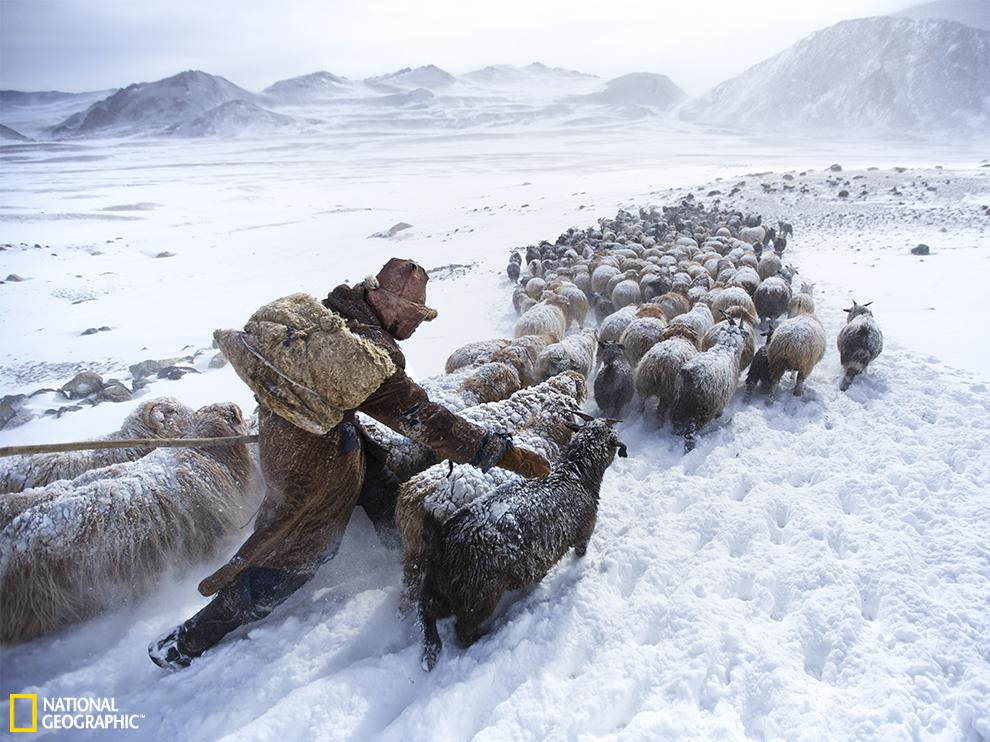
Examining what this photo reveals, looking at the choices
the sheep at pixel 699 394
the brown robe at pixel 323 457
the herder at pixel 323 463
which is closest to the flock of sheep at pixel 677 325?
the sheep at pixel 699 394

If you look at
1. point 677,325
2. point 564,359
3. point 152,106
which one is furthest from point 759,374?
point 152,106

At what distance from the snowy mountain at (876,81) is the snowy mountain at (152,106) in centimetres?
8281

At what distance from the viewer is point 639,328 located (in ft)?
19.1

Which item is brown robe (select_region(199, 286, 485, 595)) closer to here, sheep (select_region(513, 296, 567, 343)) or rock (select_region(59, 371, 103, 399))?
sheep (select_region(513, 296, 567, 343))

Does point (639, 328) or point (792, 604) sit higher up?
point (639, 328)

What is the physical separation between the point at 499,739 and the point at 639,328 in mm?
4531

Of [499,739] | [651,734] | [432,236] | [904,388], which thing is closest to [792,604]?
[651,734]

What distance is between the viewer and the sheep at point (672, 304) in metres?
7.13

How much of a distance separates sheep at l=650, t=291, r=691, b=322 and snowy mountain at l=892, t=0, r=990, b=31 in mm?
92711

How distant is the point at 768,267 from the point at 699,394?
6.94 m

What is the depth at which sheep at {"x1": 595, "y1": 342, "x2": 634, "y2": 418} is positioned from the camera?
16.1 ft

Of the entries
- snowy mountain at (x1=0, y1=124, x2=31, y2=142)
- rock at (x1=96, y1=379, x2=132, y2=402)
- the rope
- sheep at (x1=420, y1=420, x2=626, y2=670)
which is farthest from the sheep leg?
snowy mountain at (x1=0, y1=124, x2=31, y2=142)

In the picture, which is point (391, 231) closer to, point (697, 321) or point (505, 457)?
point (697, 321)

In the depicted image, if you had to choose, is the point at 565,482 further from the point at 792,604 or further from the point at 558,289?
the point at 558,289
